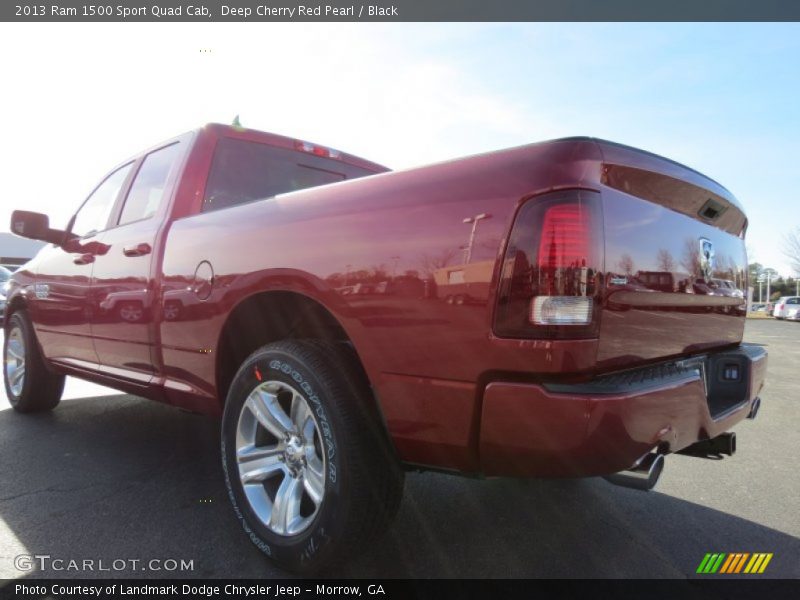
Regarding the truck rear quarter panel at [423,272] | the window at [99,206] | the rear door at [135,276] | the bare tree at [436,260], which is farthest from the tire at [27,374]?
the bare tree at [436,260]

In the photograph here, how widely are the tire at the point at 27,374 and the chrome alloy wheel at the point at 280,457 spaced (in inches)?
119

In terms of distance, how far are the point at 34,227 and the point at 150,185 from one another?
119 centimetres

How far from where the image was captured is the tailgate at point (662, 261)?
174 centimetres

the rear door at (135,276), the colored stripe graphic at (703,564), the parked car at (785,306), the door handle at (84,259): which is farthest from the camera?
the parked car at (785,306)

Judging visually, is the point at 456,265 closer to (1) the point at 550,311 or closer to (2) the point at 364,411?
(1) the point at 550,311

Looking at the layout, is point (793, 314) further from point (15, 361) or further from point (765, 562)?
point (15, 361)

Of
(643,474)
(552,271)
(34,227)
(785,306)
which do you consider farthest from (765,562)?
(785,306)

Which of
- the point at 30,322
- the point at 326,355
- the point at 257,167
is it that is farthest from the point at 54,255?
the point at 326,355

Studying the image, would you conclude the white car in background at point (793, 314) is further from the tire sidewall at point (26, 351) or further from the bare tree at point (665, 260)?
the tire sidewall at point (26, 351)

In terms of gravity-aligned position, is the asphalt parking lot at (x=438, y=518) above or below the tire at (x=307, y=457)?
below

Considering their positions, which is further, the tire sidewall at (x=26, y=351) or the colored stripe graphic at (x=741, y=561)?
the tire sidewall at (x=26, y=351)

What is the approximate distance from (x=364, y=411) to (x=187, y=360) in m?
1.20

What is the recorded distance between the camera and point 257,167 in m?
3.43

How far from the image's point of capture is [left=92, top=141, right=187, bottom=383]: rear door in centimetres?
306
